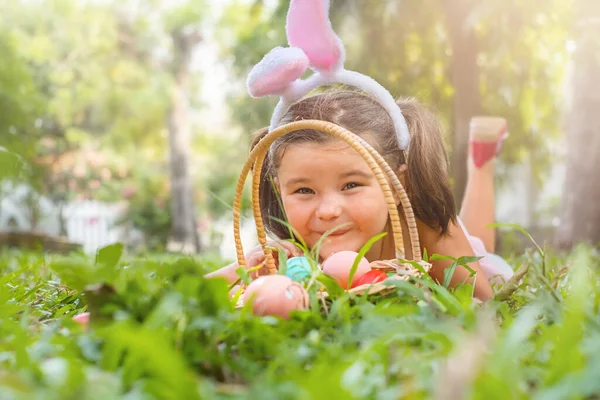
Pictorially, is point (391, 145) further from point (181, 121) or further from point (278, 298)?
point (181, 121)

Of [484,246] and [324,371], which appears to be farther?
[484,246]

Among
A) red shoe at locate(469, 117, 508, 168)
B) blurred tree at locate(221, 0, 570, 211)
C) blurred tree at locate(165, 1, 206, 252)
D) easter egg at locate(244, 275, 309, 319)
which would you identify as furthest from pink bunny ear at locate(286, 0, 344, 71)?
Result: blurred tree at locate(165, 1, 206, 252)

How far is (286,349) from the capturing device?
82cm

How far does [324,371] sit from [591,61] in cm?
483

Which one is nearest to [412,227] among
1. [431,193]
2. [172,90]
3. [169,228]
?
[431,193]

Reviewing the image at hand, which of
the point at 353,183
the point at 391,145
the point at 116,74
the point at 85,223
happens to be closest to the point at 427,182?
the point at 391,145

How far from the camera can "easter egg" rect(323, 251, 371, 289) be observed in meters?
1.35

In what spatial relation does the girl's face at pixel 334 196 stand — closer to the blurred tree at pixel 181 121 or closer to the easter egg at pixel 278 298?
the easter egg at pixel 278 298

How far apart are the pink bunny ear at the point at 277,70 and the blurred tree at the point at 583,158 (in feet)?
12.0

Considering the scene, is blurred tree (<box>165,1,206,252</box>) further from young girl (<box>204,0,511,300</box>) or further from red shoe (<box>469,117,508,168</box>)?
young girl (<box>204,0,511,300</box>)

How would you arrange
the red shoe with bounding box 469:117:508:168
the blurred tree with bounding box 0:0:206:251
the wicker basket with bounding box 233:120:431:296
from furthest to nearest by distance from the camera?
1. the blurred tree with bounding box 0:0:206:251
2. the red shoe with bounding box 469:117:508:168
3. the wicker basket with bounding box 233:120:431:296

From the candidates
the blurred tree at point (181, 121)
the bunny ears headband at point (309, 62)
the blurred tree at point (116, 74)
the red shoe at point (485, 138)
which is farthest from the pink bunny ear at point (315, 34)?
the blurred tree at point (116, 74)

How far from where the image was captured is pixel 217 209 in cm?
1734

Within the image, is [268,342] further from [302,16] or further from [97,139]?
[97,139]
